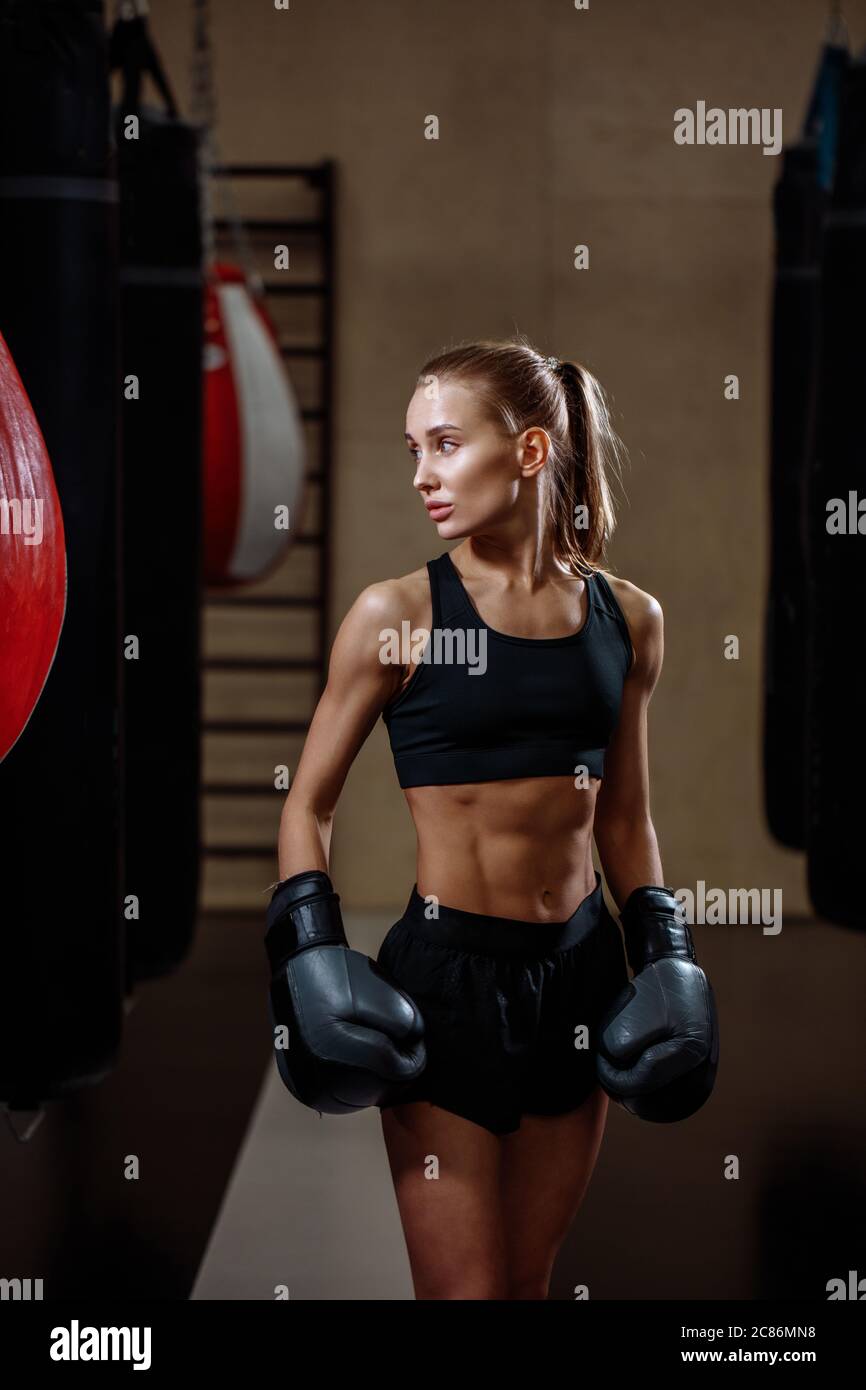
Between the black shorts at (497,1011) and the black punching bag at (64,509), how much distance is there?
0.50 m

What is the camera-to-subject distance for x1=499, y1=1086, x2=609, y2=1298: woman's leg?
1.45 meters

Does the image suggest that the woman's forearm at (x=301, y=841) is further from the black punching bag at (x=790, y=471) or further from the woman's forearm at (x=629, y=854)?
the black punching bag at (x=790, y=471)

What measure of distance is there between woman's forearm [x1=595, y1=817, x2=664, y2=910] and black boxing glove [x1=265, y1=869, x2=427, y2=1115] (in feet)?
0.92

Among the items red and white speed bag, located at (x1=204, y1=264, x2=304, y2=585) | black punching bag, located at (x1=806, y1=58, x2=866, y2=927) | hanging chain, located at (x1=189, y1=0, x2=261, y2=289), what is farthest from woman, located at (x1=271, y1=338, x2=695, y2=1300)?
red and white speed bag, located at (x1=204, y1=264, x2=304, y2=585)

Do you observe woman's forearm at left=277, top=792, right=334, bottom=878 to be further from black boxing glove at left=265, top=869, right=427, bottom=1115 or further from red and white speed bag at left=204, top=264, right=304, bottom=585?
red and white speed bag at left=204, top=264, right=304, bottom=585

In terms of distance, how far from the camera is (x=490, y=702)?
1.37m

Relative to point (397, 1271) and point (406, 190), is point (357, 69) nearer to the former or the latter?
point (406, 190)

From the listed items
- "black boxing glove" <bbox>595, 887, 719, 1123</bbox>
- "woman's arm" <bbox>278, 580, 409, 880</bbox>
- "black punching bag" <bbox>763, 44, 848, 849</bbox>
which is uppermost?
"black punching bag" <bbox>763, 44, 848, 849</bbox>

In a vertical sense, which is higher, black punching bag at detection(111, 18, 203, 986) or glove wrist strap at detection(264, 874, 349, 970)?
black punching bag at detection(111, 18, 203, 986)

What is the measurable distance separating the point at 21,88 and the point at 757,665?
2.52 meters

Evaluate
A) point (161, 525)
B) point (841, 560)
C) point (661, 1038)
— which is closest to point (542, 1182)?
point (661, 1038)

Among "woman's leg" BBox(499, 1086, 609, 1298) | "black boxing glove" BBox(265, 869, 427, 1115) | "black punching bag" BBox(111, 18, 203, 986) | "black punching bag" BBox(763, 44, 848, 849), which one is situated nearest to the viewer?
"black boxing glove" BBox(265, 869, 427, 1115)

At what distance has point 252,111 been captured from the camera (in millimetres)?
4141
